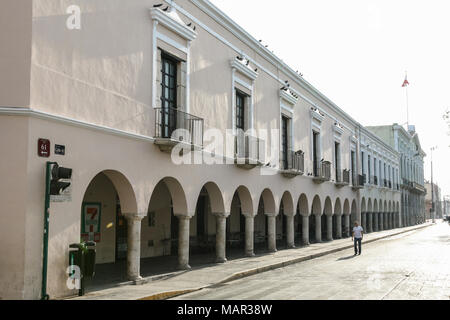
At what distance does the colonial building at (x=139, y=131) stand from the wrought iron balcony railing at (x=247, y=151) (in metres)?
0.06

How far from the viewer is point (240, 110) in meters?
18.2

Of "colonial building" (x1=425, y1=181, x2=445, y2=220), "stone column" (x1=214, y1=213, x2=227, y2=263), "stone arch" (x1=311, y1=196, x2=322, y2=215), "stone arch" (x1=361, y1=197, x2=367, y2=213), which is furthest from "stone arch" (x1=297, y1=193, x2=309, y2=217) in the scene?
"colonial building" (x1=425, y1=181, x2=445, y2=220)

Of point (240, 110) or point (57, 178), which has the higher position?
point (240, 110)

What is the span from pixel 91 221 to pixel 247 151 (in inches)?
233

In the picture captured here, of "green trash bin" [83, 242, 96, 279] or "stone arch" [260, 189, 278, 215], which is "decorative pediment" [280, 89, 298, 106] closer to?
"stone arch" [260, 189, 278, 215]

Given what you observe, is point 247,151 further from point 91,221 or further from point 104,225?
point 91,221

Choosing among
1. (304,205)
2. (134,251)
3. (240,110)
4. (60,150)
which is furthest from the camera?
(304,205)

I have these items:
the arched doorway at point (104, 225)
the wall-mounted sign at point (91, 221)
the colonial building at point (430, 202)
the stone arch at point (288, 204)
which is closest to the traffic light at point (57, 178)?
the arched doorway at point (104, 225)

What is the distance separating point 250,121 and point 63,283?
10.4 meters

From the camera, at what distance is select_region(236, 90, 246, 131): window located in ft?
58.6

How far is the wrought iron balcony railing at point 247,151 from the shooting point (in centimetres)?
1687

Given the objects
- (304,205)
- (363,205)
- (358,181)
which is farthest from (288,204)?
(363,205)

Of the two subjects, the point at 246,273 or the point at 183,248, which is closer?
the point at 246,273

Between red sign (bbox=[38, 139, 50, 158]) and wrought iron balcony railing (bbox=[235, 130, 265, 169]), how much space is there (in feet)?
27.4
